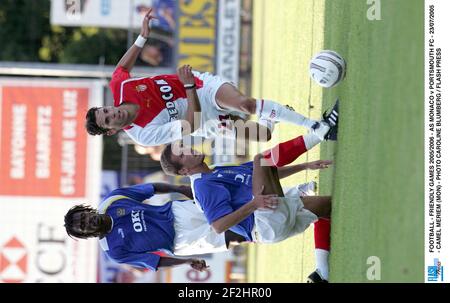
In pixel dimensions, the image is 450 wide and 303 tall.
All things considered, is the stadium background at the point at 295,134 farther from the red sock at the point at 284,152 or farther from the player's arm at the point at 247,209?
the player's arm at the point at 247,209

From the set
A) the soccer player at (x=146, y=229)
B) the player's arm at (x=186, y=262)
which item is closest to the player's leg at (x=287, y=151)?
the soccer player at (x=146, y=229)

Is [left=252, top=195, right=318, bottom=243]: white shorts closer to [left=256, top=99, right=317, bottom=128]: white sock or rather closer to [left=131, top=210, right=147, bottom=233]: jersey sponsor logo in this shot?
[left=256, top=99, right=317, bottom=128]: white sock

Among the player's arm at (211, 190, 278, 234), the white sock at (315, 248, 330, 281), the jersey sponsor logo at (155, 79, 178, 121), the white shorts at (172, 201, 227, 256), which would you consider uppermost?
the jersey sponsor logo at (155, 79, 178, 121)

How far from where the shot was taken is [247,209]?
281 inches

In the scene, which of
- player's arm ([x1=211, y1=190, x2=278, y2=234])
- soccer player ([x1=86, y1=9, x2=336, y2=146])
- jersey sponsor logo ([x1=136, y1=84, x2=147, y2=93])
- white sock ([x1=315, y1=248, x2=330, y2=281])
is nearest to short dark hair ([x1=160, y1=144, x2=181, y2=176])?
player's arm ([x1=211, y1=190, x2=278, y2=234])

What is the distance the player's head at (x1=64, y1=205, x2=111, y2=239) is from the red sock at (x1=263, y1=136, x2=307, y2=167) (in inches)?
70.8

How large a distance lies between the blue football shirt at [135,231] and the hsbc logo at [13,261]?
10.1 metres

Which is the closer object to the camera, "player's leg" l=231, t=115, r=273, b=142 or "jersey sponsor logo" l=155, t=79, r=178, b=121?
"jersey sponsor logo" l=155, t=79, r=178, b=121

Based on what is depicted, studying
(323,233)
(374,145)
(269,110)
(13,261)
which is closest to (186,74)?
(269,110)

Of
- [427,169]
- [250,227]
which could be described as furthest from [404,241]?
[250,227]

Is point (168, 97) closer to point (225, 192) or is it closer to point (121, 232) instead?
point (121, 232)

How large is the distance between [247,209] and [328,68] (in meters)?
1.91

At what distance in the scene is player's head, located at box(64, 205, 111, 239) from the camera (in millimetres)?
7703

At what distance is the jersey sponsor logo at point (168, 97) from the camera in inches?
344
